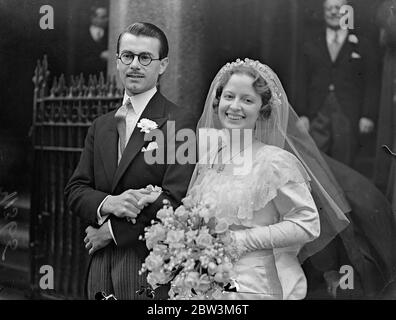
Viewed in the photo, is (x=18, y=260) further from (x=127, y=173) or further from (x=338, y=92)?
(x=338, y=92)

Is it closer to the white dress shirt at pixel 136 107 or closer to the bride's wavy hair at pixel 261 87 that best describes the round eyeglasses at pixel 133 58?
the white dress shirt at pixel 136 107

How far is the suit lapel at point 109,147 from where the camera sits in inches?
131

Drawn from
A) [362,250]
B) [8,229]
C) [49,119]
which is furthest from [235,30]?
[8,229]

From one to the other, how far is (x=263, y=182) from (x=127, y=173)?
783mm

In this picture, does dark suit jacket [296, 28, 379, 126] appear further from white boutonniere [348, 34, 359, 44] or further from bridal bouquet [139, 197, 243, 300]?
bridal bouquet [139, 197, 243, 300]

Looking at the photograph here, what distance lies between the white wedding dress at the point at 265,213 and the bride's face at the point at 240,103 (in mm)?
180

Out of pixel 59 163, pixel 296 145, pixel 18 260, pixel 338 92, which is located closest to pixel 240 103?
pixel 296 145

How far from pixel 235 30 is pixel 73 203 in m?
1.37

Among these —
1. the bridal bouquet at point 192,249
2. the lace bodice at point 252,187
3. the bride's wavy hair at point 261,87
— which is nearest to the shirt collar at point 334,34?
the bride's wavy hair at point 261,87

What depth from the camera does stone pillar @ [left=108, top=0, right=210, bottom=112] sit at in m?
3.42

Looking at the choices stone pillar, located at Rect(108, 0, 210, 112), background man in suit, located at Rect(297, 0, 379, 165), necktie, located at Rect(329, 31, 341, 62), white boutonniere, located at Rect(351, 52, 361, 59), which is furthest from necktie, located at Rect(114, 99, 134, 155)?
white boutonniere, located at Rect(351, 52, 361, 59)

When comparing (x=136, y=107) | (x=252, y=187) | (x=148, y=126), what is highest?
(x=136, y=107)

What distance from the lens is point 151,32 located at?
133 inches
